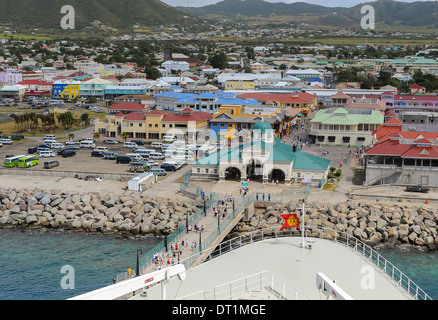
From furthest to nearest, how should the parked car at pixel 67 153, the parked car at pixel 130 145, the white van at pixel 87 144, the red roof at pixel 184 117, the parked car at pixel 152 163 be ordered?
the red roof at pixel 184 117 < the white van at pixel 87 144 < the parked car at pixel 130 145 < the parked car at pixel 67 153 < the parked car at pixel 152 163

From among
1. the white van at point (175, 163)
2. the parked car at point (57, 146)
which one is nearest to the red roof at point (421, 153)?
the white van at point (175, 163)

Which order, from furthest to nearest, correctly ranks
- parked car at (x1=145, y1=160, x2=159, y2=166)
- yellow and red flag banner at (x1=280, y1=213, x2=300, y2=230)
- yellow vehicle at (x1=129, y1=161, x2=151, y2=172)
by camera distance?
parked car at (x1=145, y1=160, x2=159, y2=166) → yellow vehicle at (x1=129, y1=161, x2=151, y2=172) → yellow and red flag banner at (x1=280, y1=213, x2=300, y2=230)

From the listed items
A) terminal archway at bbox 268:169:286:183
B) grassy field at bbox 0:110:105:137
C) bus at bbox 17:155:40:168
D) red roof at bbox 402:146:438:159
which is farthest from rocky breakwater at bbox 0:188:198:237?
grassy field at bbox 0:110:105:137

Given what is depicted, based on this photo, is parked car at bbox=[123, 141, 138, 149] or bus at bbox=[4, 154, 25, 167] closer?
bus at bbox=[4, 154, 25, 167]

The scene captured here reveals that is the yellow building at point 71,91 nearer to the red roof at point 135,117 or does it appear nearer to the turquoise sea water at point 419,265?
the red roof at point 135,117

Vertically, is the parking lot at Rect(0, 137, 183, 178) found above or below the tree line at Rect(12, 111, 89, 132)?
below

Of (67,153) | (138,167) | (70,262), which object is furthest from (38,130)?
(70,262)

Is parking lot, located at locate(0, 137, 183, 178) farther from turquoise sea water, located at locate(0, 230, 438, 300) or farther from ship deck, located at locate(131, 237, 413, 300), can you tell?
ship deck, located at locate(131, 237, 413, 300)

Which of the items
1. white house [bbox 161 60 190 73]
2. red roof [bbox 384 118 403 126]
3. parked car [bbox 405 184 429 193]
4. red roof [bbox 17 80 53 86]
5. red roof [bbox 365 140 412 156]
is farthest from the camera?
white house [bbox 161 60 190 73]
